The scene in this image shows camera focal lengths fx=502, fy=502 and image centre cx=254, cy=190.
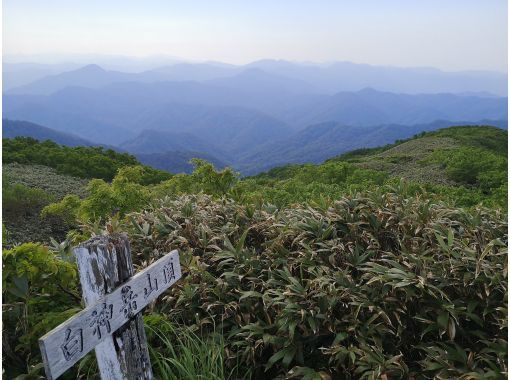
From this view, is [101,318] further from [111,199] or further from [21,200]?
[21,200]

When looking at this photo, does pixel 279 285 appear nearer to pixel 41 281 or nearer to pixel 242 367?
pixel 242 367

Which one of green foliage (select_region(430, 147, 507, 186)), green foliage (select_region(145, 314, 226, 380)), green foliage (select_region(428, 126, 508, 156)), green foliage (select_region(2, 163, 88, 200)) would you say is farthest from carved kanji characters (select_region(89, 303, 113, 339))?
green foliage (select_region(428, 126, 508, 156))

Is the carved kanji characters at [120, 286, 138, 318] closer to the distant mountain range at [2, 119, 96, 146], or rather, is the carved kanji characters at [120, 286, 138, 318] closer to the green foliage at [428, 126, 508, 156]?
the green foliage at [428, 126, 508, 156]

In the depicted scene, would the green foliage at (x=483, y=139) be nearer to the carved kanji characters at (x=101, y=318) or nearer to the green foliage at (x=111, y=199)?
the green foliage at (x=111, y=199)

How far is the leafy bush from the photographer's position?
3.12 metres

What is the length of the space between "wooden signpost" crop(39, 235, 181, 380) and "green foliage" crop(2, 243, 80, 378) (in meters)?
0.63

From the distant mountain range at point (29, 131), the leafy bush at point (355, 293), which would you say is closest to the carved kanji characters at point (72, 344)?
the leafy bush at point (355, 293)

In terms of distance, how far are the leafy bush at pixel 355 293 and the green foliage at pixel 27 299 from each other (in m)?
0.79

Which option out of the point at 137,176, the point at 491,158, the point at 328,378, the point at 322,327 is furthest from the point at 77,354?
the point at 491,158

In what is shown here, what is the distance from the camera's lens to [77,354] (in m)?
2.11

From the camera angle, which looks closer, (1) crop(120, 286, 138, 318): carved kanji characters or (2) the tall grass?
(1) crop(120, 286, 138, 318): carved kanji characters

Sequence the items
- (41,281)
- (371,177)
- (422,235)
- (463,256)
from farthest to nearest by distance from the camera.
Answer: (371,177), (422,235), (463,256), (41,281)

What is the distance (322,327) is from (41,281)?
6.06 feet

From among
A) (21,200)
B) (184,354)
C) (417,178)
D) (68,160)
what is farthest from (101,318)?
(68,160)
